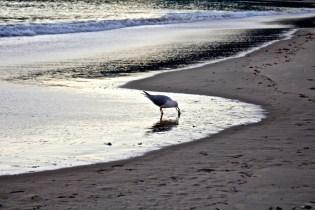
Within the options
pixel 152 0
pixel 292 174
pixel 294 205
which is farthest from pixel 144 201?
pixel 152 0

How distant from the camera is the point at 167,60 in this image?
1905cm

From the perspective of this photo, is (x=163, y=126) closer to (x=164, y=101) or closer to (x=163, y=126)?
(x=163, y=126)

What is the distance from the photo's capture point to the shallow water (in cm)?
775

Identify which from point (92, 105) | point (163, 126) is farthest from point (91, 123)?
Answer: point (92, 105)

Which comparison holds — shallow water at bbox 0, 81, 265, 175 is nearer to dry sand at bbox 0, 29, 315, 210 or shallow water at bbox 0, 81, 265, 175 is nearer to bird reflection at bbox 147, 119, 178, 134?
bird reflection at bbox 147, 119, 178, 134

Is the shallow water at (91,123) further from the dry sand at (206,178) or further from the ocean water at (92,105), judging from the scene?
the dry sand at (206,178)

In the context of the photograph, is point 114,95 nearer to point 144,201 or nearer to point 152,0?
point 144,201

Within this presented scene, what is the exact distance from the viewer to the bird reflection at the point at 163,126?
9.48 metres

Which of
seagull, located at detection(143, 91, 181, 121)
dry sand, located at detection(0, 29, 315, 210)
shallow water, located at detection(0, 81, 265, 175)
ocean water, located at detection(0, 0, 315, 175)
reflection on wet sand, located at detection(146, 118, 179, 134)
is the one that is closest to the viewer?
dry sand, located at detection(0, 29, 315, 210)

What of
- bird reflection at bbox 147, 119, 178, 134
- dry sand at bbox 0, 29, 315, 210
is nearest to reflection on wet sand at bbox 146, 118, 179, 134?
bird reflection at bbox 147, 119, 178, 134

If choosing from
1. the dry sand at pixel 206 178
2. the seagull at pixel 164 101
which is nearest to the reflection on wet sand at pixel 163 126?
the seagull at pixel 164 101

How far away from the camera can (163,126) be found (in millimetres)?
9805

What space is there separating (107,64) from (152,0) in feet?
187

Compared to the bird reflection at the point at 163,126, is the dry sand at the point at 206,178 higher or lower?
higher
